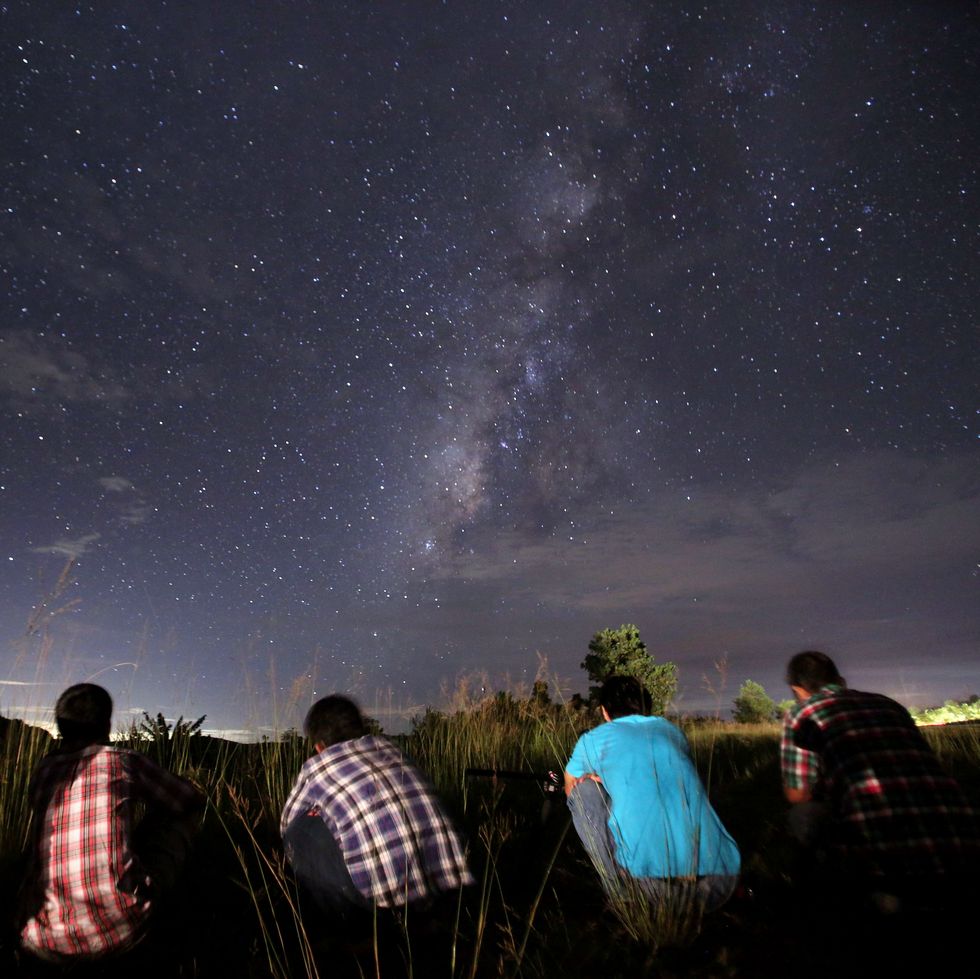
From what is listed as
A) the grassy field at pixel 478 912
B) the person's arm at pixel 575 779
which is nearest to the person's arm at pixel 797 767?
the grassy field at pixel 478 912

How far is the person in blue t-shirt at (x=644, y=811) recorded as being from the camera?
2.97m

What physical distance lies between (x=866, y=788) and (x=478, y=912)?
1.90 m

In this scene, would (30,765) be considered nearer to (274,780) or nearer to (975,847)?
(274,780)

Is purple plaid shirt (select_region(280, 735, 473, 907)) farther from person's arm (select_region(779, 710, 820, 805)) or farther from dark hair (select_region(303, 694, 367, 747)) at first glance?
person's arm (select_region(779, 710, 820, 805))

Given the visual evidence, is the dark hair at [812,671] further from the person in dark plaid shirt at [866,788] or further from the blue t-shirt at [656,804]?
the blue t-shirt at [656,804]

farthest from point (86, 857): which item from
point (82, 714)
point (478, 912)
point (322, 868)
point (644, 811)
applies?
point (644, 811)

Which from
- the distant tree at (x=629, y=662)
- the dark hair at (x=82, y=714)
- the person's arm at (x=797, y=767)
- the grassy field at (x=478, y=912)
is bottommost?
the grassy field at (x=478, y=912)

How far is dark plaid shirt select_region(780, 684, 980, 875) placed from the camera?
283cm

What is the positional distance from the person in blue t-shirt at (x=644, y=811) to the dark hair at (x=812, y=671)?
685mm

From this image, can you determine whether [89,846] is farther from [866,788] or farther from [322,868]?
[866,788]

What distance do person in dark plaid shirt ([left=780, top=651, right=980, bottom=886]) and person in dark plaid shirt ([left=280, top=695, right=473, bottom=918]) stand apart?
1744 millimetres

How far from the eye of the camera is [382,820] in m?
3.18

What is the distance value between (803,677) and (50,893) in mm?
3457

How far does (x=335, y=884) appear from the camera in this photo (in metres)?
3.19
